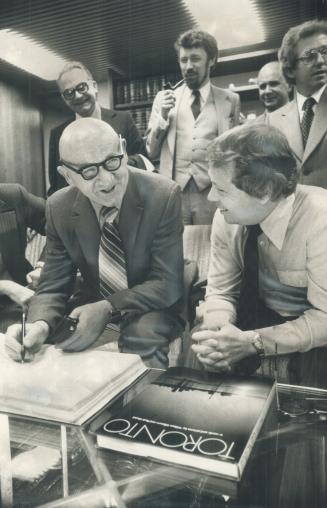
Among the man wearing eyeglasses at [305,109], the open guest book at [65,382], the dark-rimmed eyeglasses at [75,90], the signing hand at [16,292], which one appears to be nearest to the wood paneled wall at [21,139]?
the dark-rimmed eyeglasses at [75,90]

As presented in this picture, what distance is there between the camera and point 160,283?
1.43m

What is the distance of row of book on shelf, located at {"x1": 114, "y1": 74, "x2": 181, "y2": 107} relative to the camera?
1385mm

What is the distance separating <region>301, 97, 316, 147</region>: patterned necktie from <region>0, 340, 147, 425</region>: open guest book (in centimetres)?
85

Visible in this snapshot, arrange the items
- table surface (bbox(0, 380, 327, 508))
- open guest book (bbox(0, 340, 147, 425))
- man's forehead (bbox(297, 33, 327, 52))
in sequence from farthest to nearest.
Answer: man's forehead (bbox(297, 33, 327, 52)) < open guest book (bbox(0, 340, 147, 425)) < table surface (bbox(0, 380, 327, 508))

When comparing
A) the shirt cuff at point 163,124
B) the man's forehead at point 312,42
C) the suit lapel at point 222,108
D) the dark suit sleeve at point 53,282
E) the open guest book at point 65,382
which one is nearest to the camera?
the open guest book at point 65,382

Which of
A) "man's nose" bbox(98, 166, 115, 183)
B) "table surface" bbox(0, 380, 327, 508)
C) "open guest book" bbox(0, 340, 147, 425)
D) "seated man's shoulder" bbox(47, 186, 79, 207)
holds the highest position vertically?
"man's nose" bbox(98, 166, 115, 183)

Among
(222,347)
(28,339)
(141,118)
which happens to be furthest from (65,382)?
(141,118)

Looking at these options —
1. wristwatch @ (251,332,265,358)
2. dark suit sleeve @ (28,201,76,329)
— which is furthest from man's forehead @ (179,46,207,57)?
wristwatch @ (251,332,265,358)

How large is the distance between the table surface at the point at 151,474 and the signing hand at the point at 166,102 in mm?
934

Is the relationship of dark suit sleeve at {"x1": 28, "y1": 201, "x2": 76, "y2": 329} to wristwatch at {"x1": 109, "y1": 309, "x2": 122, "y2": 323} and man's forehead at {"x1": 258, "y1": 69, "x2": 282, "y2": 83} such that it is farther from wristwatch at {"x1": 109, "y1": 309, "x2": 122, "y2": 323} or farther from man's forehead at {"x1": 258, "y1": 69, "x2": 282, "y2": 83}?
man's forehead at {"x1": 258, "y1": 69, "x2": 282, "y2": 83}

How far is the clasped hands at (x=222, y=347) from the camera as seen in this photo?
1.24 m

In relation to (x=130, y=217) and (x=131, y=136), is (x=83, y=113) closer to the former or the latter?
(x=131, y=136)

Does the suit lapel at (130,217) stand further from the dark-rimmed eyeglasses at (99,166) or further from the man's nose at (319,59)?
the man's nose at (319,59)

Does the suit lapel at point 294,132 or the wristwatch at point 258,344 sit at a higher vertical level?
the suit lapel at point 294,132
